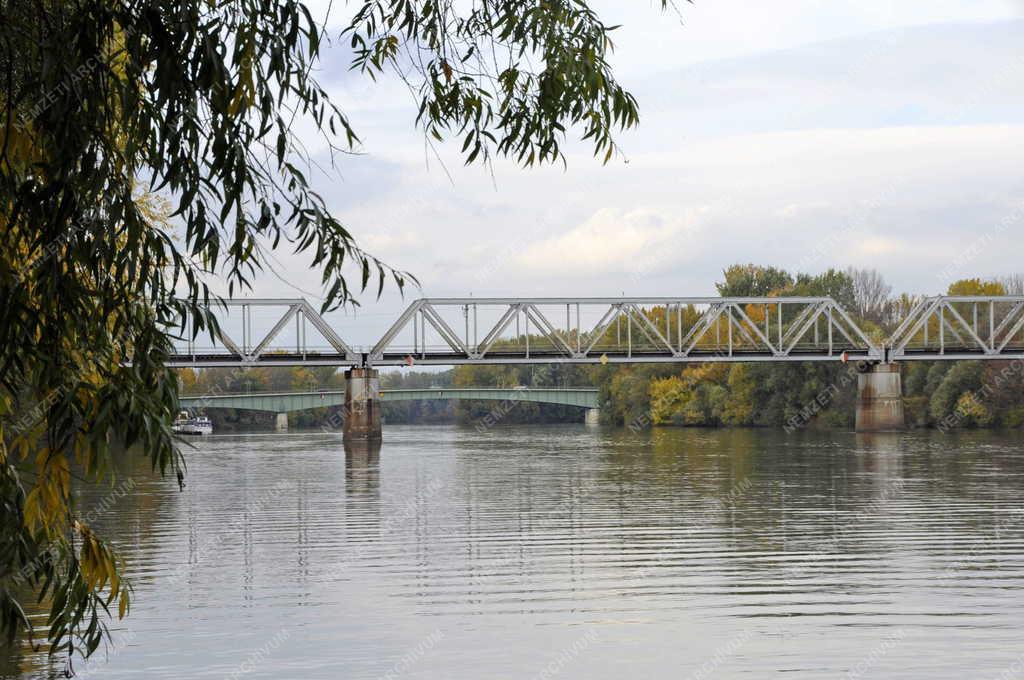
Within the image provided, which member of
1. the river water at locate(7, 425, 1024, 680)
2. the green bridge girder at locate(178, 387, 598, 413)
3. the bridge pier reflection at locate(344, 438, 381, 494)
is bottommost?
the bridge pier reflection at locate(344, 438, 381, 494)

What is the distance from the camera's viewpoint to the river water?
1287 centimetres

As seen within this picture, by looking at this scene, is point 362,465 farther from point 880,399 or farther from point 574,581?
point 880,399

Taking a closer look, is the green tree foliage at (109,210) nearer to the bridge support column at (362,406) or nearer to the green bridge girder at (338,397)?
the bridge support column at (362,406)

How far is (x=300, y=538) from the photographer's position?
79.8 feet

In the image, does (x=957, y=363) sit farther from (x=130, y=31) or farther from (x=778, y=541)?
(x=130, y=31)

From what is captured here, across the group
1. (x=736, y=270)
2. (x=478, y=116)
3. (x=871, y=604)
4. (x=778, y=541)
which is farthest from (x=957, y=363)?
(x=478, y=116)

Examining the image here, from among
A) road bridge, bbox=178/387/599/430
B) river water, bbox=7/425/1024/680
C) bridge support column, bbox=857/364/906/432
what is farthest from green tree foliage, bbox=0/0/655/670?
road bridge, bbox=178/387/599/430

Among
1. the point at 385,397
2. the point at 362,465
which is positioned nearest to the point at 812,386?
the point at 385,397

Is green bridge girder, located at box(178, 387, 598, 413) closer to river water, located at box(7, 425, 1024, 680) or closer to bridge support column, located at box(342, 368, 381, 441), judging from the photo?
bridge support column, located at box(342, 368, 381, 441)

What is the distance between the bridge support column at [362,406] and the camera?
82.9 metres

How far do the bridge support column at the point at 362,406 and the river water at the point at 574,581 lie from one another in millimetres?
44429

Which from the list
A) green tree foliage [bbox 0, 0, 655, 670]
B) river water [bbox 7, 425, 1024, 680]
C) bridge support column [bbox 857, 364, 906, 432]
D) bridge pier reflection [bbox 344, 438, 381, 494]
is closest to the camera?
green tree foliage [bbox 0, 0, 655, 670]

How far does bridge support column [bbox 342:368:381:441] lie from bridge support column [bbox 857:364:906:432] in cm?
3330

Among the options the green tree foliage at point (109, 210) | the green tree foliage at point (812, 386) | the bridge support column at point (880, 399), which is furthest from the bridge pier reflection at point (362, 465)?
the green tree foliage at point (812, 386)
